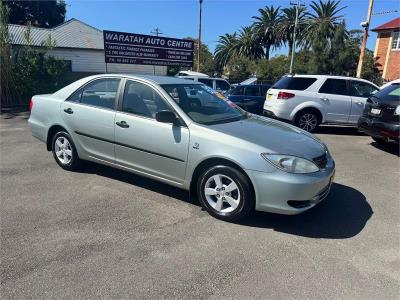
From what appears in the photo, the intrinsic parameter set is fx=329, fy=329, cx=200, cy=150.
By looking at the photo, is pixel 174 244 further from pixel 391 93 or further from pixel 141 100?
pixel 391 93

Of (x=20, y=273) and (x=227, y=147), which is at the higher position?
(x=227, y=147)

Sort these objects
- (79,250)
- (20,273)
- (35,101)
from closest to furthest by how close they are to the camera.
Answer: (20,273) → (79,250) → (35,101)

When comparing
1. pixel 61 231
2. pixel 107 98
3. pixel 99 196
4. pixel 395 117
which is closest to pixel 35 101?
pixel 107 98

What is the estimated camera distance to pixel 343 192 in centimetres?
485

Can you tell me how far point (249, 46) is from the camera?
51750mm

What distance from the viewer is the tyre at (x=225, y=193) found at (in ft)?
11.7

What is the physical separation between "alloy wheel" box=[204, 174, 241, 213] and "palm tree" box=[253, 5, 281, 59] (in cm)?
4834

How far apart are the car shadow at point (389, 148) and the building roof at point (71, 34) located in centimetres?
2485

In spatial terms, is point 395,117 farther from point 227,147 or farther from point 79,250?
point 79,250

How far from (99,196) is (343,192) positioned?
3493 mm

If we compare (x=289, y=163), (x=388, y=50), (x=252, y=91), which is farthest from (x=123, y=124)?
(x=388, y=50)

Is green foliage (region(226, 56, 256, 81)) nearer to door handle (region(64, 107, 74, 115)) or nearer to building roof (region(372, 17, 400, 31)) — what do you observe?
building roof (region(372, 17, 400, 31))

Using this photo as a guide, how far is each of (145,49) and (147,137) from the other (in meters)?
14.5

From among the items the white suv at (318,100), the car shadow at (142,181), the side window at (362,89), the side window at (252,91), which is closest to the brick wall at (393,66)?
the side window at (252,91)
